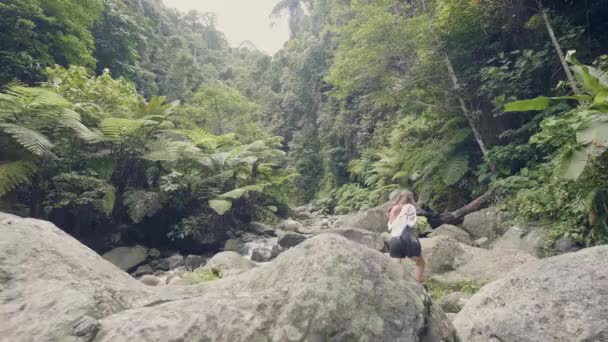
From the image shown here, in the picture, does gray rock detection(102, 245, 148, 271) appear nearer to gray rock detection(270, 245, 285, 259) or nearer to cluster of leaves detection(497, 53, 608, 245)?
gray rock detection(270, 245, 285, 259)

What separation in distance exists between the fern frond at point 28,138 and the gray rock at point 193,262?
10.2 feet

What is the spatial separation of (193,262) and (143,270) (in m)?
0.91

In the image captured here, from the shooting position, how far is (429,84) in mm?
8922

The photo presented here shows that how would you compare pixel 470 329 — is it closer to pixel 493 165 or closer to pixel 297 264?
pixel 297 264

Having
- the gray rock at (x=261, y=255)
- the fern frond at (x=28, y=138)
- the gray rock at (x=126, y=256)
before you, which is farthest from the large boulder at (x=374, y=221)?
the fern frond at (x=28, y=138)

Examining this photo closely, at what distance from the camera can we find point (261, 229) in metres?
9.48

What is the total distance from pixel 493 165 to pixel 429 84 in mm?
2788

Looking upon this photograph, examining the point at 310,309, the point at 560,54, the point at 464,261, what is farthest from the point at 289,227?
the point at 310,309

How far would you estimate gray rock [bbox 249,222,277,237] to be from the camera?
9.40 m

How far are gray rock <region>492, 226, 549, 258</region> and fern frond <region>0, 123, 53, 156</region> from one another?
698cm

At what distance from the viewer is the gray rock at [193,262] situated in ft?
21.9

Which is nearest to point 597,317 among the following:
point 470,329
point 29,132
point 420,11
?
point 470,329

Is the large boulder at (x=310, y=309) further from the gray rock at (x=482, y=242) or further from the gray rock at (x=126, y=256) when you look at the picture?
the gray rock at (x=126, y=256)

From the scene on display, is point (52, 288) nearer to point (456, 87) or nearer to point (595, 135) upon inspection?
point (595, 135)
